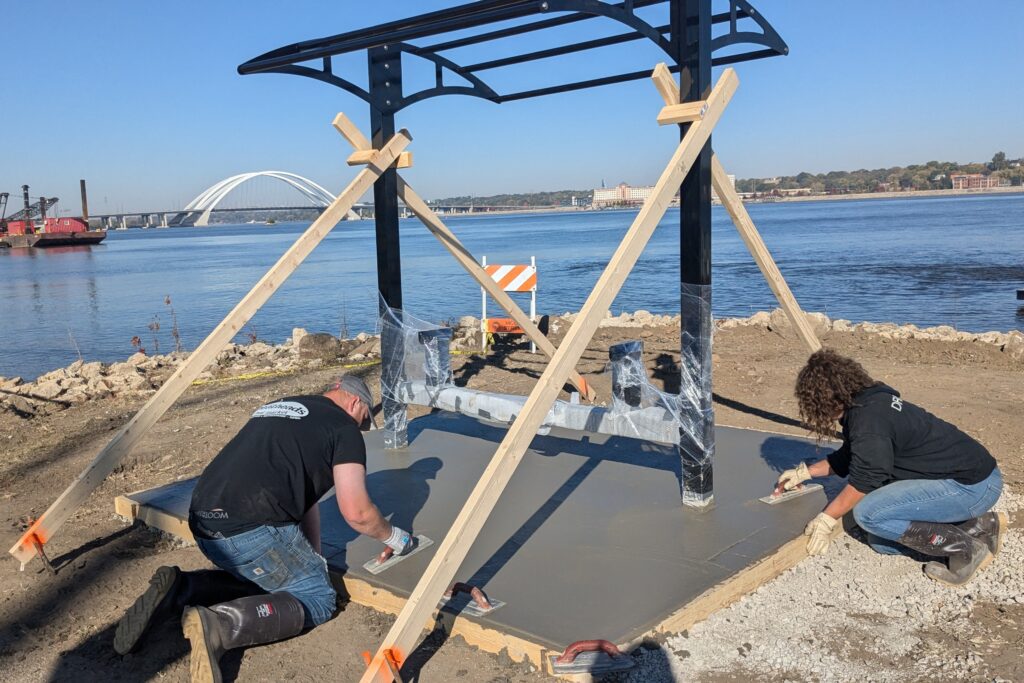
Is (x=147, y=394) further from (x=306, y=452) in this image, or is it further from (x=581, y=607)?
(x=581, y=607)

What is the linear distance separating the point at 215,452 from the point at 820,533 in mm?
5017

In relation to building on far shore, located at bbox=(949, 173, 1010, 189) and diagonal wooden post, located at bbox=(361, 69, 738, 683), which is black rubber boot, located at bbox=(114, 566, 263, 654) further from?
building on far shore, located at bbox=(949, 173, 1010, 189)

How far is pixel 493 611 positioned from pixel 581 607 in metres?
0.41

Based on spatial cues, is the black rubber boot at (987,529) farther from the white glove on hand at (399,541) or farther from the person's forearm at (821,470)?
the white glove on hand at (399,541)

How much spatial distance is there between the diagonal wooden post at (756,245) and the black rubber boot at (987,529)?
175 centimetres

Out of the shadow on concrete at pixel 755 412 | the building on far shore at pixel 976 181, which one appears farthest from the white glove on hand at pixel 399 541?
the building on far shore at pixel 976 181

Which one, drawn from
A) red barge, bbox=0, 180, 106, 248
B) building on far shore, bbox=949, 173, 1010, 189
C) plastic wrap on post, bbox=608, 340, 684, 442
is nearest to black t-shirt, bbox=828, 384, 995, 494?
plastic wrap on post, bbox=608, 340, 684, 442

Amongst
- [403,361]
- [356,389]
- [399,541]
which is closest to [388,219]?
[403,361]

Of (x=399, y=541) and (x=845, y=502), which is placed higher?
(x=845, y=502)

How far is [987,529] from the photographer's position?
15.6 feet

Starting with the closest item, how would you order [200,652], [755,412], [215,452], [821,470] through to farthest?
1. [200,652]
2. [821,470]
3. [215,452]
4. [755,412]

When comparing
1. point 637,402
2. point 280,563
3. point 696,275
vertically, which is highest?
point 696,275

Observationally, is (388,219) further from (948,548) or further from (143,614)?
(948,548)

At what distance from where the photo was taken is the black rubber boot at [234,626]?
3641 mm
